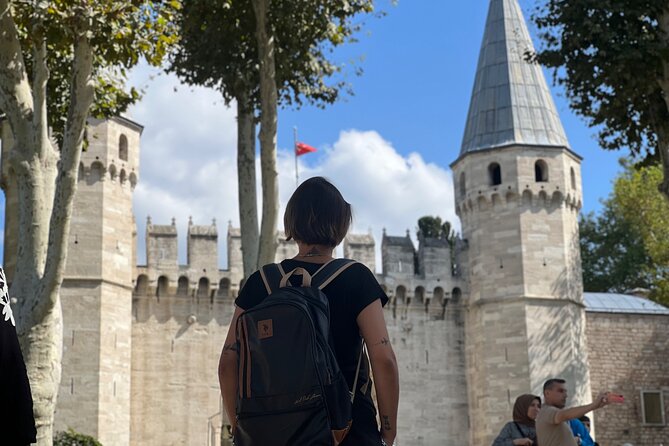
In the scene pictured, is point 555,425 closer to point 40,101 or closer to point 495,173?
point 40,101

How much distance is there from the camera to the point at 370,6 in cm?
1518

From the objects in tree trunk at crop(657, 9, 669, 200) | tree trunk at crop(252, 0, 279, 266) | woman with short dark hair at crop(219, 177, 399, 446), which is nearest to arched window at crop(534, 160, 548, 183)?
tree trunk at crop(657, 9, 669, 200)

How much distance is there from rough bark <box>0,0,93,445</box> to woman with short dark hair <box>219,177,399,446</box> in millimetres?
6838

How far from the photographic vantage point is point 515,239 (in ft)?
84.9

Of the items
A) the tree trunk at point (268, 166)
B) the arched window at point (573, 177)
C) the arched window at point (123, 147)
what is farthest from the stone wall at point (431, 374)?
the tree trunk at point (268, 166)

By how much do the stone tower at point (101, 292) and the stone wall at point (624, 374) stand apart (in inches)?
495

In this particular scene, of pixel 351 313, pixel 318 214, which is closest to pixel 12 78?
pixel 318 214

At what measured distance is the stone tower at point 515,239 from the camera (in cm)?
2500

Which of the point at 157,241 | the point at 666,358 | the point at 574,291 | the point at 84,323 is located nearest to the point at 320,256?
the point at 84,323

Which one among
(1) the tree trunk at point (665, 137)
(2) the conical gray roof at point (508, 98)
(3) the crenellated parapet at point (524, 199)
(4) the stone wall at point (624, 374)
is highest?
(2) the conical gray roof at point (508, 98)

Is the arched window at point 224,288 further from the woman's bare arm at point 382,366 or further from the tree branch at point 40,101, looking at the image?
the woman's bare arm at point 382,366

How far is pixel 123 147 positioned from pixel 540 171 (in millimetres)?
11101

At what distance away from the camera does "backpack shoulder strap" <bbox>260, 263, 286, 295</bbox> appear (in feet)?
11.5

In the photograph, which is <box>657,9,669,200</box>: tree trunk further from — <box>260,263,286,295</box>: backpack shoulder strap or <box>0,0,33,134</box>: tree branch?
<box>260,263,286,295</box>: backpack shoulder strap
